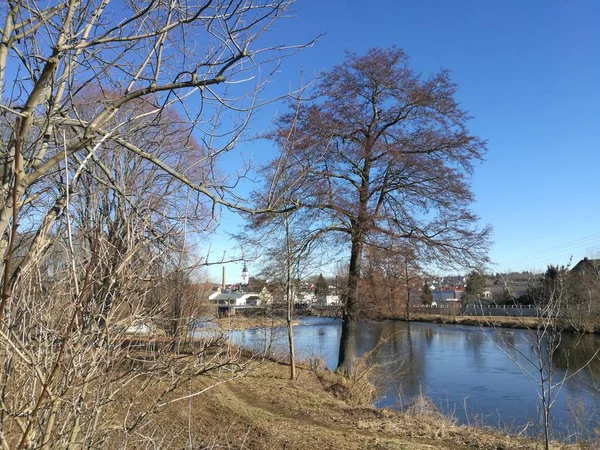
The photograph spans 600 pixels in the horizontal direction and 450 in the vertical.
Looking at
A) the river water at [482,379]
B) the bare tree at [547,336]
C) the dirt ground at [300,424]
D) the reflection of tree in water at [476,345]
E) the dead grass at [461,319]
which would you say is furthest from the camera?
the dead grass at [461,319]

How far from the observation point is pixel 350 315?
578 inches

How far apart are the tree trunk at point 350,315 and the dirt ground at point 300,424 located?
2.50m

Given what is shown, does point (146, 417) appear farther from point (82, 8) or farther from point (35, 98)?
point (82, 8)

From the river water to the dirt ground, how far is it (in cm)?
116

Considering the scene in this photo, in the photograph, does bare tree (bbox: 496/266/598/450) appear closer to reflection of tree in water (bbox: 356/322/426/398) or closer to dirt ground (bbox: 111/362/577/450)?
dirt ground (bbox: 111/362/577/450)

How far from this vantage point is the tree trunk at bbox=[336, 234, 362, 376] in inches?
574

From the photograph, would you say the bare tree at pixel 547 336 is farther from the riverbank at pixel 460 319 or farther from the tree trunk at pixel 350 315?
the riverbank at pixel 460 319

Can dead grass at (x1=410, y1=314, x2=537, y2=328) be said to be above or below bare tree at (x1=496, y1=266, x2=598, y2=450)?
below

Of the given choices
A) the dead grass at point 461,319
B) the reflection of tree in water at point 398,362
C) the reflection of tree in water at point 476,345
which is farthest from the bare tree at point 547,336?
the dead grass at point 461,319

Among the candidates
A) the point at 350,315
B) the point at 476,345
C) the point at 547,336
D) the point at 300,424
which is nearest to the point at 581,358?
the point at 476,345

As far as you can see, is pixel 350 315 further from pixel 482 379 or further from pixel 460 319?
pixel 460 319

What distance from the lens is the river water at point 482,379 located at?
10.4m

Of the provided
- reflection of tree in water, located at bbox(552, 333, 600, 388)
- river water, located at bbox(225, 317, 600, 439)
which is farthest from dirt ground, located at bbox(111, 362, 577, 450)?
reflection of tree in water, located at bbox(552, 333, 600, 388)

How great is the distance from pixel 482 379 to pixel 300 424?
9739 mm
